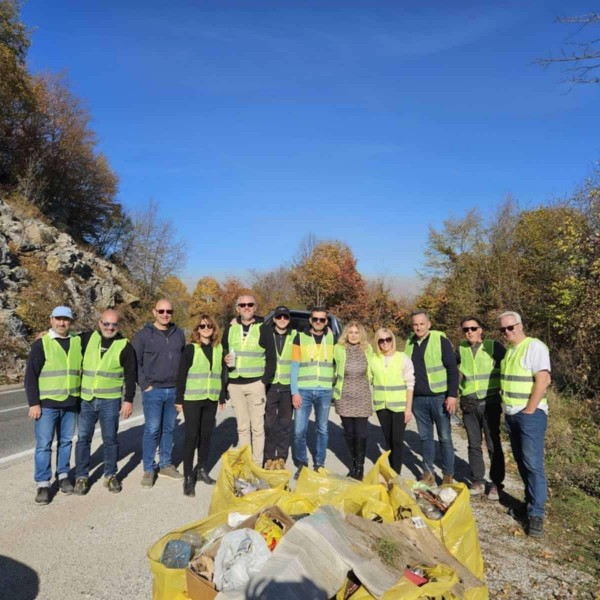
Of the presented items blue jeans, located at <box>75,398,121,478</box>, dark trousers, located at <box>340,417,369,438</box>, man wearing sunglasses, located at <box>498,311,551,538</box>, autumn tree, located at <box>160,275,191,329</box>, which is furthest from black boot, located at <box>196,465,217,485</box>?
autumn tree, located at <box>160,275,191,329</box>

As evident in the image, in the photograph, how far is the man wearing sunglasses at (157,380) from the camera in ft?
17.2

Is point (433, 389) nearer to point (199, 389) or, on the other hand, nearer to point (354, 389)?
point (354, 389)

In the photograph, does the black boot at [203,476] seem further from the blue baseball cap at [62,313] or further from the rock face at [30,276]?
the rock face at [30,276]

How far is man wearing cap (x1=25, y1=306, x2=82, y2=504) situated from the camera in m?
4.70

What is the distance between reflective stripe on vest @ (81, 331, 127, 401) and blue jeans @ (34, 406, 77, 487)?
29 cm

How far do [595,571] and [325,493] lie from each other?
216 centimetres

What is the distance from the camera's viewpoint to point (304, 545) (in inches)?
97.0

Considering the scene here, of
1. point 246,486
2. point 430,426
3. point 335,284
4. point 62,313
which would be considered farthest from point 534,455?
point 335,284

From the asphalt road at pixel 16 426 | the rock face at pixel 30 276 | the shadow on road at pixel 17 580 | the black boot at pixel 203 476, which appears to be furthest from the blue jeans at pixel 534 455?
the rock face at pixel 30 276

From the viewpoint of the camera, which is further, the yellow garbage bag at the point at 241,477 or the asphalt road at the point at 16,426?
the asphalt road at the point at 16,426

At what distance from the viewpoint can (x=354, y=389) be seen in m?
5.31

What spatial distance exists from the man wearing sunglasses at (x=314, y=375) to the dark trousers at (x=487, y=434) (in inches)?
63.2

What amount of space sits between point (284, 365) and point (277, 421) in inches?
29.0

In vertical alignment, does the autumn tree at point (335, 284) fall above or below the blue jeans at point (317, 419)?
above
